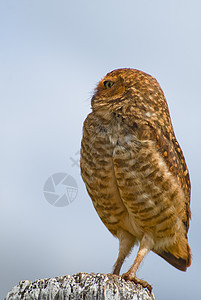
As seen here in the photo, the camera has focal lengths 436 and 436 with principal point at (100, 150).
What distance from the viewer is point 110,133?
14.0ft

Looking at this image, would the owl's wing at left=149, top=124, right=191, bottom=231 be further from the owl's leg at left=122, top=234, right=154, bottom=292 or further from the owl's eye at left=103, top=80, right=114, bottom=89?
the owl's eye at left=103, top=80, right=114, bottom=89

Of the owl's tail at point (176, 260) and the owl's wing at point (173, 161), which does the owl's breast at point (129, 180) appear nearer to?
the owl's wing at point (173, 161)

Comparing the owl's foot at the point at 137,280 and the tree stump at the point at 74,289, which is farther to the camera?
the owl's foot at the point at 137,280

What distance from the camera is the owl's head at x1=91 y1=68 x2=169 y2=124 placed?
14.4 feet

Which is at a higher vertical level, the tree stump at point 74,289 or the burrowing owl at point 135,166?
the burrowing owl at point 135,166

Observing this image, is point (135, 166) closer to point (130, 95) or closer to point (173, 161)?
point (173, 161)

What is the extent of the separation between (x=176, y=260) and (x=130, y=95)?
6.75ft

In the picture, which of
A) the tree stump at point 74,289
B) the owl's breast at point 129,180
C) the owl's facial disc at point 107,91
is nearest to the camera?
the tree stump at point 74,289

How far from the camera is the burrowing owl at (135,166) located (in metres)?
4.17

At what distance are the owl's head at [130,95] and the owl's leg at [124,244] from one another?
132 cm

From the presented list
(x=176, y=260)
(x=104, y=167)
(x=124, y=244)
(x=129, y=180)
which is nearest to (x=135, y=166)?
(x=129, y=180)

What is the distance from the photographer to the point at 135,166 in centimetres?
413

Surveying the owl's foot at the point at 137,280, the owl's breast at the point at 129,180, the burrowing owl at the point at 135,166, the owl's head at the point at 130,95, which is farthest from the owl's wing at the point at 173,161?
the owl's foot at the point at 137,280

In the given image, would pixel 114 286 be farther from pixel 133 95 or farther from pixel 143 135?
pixel 133 95
